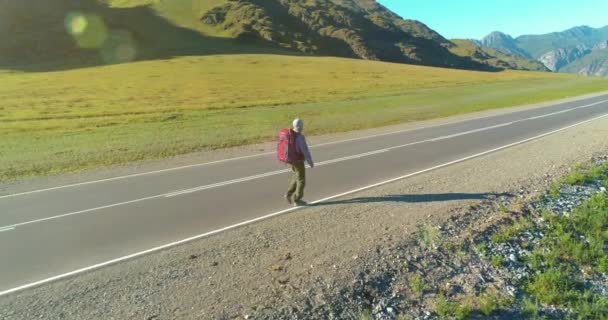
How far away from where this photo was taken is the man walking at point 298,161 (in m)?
10.5

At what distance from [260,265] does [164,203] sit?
452 cm

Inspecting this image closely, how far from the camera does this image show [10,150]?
20.4 m

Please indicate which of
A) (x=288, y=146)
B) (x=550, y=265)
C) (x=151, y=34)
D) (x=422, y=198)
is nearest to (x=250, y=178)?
→ (x=288, y=146)

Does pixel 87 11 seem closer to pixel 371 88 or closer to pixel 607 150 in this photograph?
pixel 371 88

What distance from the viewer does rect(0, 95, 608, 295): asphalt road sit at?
26.5 feet

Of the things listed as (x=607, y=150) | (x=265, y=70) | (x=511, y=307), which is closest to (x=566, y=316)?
(x=511, y=307)

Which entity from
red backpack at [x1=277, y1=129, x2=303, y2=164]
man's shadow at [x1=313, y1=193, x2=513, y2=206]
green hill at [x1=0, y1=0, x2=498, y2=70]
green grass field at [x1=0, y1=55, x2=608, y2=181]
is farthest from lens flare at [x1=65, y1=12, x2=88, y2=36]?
man's shadow at [x1=313, y1=193, x2=513, y2=206]

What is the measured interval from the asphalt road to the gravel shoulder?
1.97ft

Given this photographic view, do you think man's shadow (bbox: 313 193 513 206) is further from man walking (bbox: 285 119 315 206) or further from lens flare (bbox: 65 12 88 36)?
lens flare (bbox: 65 12 88 36)

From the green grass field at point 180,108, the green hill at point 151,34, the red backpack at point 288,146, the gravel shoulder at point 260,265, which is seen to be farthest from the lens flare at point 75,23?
the gravel shoulder at point 260,265

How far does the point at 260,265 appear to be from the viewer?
7570 millimetres

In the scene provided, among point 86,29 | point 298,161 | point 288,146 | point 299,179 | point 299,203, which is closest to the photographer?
point 288,146

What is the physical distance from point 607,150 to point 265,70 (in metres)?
63.7

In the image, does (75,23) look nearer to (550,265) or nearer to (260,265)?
(260,265)
